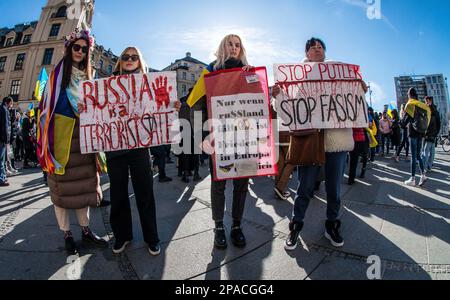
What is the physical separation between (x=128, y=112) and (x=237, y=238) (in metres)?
1.73

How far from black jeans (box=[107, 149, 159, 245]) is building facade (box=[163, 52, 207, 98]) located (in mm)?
61496

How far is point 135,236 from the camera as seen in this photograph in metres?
2.69

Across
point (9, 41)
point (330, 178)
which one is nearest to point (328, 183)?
point (330, 178)

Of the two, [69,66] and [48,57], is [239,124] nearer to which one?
[69,66]

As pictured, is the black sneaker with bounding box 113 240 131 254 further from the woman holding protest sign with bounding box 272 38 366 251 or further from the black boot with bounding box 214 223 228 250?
the woman holding protest sign with bounding box 272 38 366 251

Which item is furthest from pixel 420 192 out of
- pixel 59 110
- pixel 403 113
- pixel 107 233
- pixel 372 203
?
pixel 59 110

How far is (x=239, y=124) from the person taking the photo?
242cm

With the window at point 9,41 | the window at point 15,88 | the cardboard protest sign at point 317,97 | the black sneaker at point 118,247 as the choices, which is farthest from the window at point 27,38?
the cardboard protest sign at point 317,97

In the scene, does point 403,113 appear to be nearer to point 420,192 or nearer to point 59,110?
point 420,192

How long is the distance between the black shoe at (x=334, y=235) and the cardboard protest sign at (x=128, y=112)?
6.22 feet

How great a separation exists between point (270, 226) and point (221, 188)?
3.13 feet

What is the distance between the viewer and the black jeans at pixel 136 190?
230cm

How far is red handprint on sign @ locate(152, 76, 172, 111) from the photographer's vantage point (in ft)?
7.80

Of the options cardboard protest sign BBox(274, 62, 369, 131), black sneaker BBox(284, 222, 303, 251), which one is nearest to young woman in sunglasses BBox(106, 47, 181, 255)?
cardboard protest sign BBox(274, 62, 369, 131)
